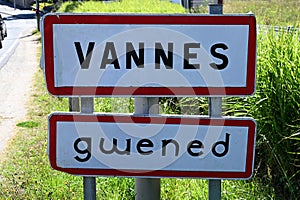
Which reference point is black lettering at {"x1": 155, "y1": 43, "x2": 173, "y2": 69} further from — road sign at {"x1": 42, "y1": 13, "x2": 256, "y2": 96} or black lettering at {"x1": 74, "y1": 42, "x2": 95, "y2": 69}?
black lettering at {"x1": 74, "y1": 42, "x2": 95, "y2": 69}

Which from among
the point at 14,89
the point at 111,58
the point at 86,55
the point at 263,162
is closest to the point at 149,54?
the point at 111,58

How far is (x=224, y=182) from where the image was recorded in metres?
3.41

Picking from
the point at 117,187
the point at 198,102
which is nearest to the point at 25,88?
the point at 198,102

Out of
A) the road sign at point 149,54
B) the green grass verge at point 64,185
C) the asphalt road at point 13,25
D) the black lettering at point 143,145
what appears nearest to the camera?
the road sign at point 149,54

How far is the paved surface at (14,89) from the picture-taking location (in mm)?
6257

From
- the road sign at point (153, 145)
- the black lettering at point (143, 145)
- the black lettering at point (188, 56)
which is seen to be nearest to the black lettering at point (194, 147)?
the road sign at point (153, 145)

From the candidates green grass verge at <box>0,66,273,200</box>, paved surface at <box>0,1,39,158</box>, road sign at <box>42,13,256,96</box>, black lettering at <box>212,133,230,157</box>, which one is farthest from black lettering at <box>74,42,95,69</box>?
paved surface at <box>0,1,39,158</box>

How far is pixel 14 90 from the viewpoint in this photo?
9.23 m

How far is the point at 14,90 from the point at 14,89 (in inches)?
4.9

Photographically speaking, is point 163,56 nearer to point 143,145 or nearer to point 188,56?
point 188,56

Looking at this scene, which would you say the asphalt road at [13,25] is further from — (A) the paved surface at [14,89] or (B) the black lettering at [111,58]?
(B) the black lettering at [111,58]

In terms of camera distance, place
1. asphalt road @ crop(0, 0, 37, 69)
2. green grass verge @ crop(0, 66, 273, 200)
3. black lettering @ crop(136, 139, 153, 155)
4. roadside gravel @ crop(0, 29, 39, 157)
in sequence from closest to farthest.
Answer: black lettering @ crop(136, 139, 153, 155) < green grass verge @ crop(0, 66, 273, 200) < roadside gravel @ crop(0, 29, 39, 157) < asphalt road @ crop(0, 0, 37, 69)

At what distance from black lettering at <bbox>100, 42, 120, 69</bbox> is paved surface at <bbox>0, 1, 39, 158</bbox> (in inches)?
138

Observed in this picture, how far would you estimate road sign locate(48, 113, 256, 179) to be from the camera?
1982mm
